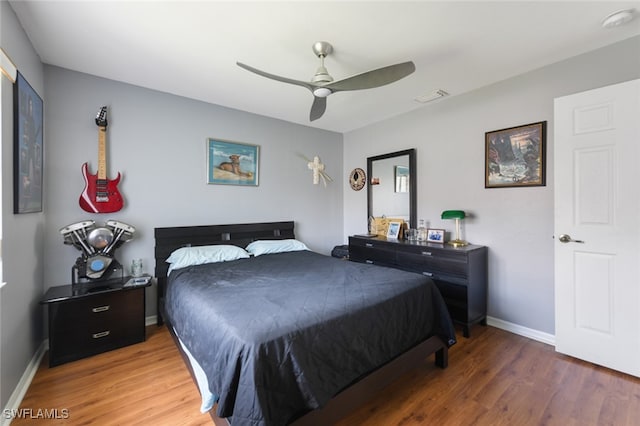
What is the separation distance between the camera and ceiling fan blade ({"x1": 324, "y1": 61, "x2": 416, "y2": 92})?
194 centimetres

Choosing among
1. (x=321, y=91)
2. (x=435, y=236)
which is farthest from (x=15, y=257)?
(x=435, y=236)

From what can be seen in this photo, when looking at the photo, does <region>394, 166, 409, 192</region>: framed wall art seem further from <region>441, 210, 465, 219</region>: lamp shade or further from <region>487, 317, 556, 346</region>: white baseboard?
<region>487, 317, 556, 346</region>: white baseboard

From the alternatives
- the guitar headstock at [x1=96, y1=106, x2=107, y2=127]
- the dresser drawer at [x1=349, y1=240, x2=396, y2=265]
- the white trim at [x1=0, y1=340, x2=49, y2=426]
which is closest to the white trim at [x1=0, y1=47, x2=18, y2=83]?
the guitar headstock at [x1=96, y1=106, x2=107, y2=127]

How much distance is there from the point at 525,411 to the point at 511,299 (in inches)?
53.0

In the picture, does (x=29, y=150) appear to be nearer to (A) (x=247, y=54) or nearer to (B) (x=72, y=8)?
(B) (x=72, y=8)

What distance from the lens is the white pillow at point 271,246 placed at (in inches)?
134

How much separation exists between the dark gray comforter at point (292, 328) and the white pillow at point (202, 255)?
261mm

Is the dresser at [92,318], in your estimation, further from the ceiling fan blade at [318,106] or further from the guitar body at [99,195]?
the ceiling fan blade at [318,106]

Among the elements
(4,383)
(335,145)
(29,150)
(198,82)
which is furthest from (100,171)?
(335,145)

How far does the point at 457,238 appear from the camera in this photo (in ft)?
10.5

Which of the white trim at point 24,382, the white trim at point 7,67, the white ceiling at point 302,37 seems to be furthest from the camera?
the white ceiling at point 302,37

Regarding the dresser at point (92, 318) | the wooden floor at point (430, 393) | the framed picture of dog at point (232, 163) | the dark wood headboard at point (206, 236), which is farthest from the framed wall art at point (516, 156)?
the dresser at point (92, 318)

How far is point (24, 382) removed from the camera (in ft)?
6.36

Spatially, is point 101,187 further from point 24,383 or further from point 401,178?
point 401,178
